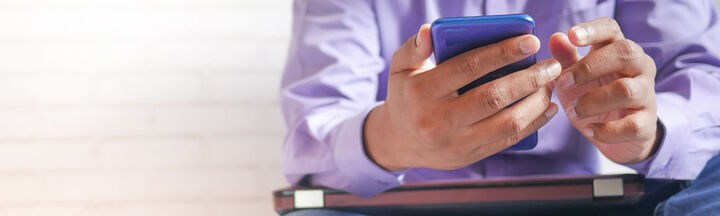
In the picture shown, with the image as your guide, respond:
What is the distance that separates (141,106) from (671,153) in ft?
3.35

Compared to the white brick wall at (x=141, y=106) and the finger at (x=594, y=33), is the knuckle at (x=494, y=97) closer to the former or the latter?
the finger at (x=594, y=33)

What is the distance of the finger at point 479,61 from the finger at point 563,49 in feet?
0.30

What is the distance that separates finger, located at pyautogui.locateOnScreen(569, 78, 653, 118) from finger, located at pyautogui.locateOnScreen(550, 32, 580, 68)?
4 centimetres

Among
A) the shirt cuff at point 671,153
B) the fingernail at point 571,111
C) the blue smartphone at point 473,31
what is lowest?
the shirt cuff at point 671,153

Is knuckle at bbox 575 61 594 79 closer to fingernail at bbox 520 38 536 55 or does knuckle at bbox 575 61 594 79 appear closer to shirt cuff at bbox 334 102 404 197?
fingernail at bbox 520 38 536 55

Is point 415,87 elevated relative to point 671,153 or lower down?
elevated

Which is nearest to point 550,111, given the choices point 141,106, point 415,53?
point 415,53

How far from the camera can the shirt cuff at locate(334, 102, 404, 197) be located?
0.76 meters

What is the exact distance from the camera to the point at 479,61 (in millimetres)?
560

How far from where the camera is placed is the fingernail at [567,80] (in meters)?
0.60

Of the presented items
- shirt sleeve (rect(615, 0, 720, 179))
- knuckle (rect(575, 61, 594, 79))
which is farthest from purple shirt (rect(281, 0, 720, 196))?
knuckle (rect(575, 61, 594, 79))

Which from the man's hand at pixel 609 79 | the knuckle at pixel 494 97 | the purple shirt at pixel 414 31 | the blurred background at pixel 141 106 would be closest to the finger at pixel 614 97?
the man's hand at pixel 609 79

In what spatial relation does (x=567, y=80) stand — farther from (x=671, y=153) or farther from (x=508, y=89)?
(x=671, y=153)

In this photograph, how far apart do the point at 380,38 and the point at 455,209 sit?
36 cm
